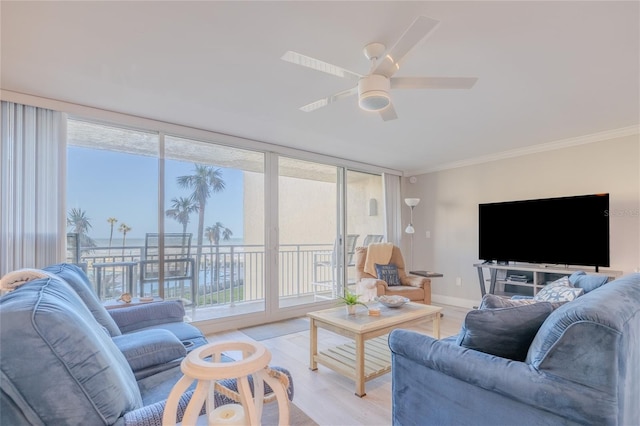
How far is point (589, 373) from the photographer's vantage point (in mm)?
1090

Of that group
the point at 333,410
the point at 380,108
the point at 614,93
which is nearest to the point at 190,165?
the point at 380,108

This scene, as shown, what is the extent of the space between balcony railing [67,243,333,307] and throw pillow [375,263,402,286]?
1.49 meters

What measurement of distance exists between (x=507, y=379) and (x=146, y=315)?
2.18m

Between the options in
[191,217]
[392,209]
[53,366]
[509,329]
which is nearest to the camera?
[53,366]

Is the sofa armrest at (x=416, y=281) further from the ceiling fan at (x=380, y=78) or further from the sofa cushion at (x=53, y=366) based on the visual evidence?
the sofa cushion at (x=53, y=366)

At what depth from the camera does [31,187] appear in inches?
106

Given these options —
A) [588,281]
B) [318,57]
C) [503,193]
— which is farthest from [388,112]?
[503,193]

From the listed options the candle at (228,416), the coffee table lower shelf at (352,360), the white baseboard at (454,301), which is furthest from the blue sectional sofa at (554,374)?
the white baseboard at (454,301)

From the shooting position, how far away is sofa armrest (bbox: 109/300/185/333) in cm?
210

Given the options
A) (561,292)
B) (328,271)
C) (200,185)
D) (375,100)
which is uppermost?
(375,100)

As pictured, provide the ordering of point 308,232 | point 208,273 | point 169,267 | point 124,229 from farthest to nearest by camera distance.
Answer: point 308,232 < point 208,273 < point 169,267 < point 124,229

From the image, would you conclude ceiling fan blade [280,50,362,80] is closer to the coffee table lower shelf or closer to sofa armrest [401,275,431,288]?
the coffee table lower shelf

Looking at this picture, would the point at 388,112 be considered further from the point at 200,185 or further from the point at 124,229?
the point at 124,229

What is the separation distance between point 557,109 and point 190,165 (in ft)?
12.6
